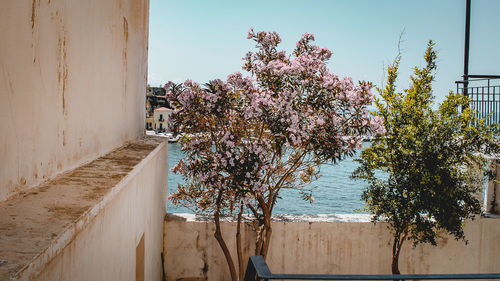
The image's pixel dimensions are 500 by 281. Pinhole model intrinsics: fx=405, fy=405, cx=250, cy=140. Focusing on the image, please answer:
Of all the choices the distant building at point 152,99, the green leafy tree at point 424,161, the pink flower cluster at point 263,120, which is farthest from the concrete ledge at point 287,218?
the distant building at point 152,99

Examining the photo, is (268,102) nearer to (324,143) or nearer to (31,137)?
(324,143)

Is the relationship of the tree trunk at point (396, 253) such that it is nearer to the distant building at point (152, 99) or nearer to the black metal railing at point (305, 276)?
the distant building at point (152, 99)

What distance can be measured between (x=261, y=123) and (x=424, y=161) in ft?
7.97

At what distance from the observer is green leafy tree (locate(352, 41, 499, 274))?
5.80m

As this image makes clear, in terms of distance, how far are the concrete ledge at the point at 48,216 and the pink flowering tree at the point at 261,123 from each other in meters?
2.84

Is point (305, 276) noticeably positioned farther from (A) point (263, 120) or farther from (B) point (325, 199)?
(B) point (325, 199)

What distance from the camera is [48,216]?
150 centimetres

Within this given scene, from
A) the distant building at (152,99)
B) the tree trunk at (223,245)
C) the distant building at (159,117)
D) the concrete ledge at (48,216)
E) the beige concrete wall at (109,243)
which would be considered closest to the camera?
the concrete ledge at (48,216)

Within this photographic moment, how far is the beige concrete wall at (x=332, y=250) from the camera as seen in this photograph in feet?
20.1

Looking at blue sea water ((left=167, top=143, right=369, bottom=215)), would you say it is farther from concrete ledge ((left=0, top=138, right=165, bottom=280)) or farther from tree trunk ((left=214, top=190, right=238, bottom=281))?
concrete ledge ((left=0, top=138, right=165, bottom=280))

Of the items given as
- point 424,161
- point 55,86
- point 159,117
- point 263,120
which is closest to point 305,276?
point 55,86

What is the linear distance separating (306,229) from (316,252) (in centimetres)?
40

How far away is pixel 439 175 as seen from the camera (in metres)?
5.73

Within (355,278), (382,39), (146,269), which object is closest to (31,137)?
(355,278)
